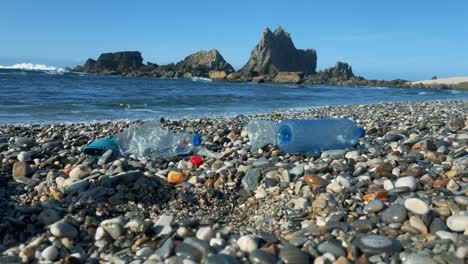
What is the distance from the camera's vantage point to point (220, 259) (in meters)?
2.07

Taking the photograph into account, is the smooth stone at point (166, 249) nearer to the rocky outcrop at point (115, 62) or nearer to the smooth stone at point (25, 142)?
the smooth stone at point (25, 142)

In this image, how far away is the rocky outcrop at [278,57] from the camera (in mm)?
67125

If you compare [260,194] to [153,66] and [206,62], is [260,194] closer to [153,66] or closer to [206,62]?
[153,66]

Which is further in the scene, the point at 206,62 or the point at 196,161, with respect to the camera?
the point at 206,62

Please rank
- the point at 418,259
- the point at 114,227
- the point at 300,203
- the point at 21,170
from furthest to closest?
the point at 21,170, the point at 300,203, the point at 114,227, the point at 418,259

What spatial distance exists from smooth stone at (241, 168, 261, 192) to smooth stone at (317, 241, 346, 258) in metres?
1.36

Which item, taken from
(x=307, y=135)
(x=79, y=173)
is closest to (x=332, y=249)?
(x=79, y=173)

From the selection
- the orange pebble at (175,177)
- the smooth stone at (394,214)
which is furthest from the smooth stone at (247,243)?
the orange pebble at (175,177)

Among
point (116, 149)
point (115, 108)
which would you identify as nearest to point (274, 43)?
point (115, 108)

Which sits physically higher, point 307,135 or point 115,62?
point 115,62

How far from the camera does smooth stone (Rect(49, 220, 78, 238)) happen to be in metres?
2.49

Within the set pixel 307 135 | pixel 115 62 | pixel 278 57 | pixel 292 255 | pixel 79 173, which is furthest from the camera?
pixel 278 57

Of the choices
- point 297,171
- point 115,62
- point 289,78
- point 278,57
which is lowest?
point 289,78

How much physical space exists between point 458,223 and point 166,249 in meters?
1.57
